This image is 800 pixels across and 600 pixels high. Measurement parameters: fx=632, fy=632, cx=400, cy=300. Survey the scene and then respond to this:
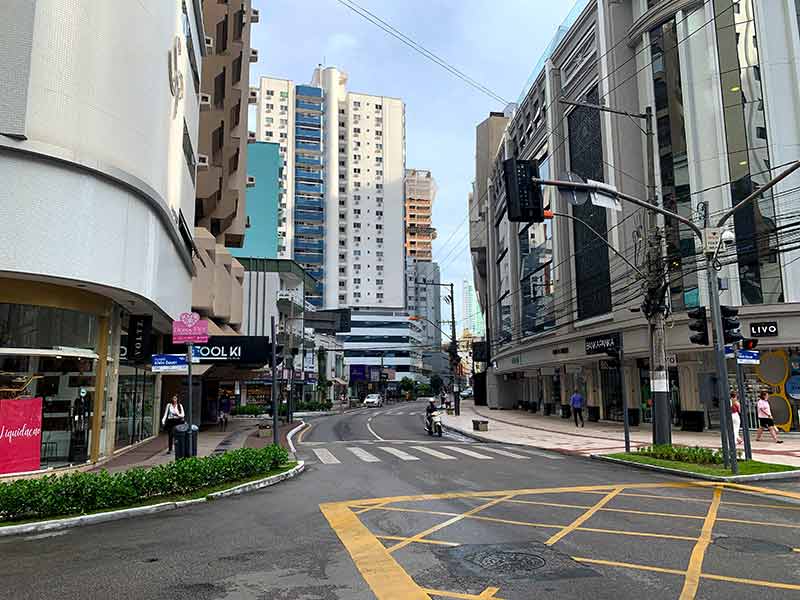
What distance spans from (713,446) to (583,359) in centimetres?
1287

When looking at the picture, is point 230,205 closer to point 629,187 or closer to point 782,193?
point 629,187

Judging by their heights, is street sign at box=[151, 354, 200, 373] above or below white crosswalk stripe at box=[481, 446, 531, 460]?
above

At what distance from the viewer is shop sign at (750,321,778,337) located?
77.0 feet

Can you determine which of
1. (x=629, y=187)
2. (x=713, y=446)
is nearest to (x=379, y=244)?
(x=629, y=187)

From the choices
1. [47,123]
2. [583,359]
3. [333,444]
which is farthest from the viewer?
[583,359]

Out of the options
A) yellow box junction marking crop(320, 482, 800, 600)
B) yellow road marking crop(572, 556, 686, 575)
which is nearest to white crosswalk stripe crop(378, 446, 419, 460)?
yellow box junction marking crop(320, 482, 800, 600)

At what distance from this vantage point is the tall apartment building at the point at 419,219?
531 feet

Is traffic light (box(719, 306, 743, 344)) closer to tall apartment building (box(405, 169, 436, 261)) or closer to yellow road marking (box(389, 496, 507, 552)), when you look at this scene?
yellow road marking (box(389, 496, 507, 552))

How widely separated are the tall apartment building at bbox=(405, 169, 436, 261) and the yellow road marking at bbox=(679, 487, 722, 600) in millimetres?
152197

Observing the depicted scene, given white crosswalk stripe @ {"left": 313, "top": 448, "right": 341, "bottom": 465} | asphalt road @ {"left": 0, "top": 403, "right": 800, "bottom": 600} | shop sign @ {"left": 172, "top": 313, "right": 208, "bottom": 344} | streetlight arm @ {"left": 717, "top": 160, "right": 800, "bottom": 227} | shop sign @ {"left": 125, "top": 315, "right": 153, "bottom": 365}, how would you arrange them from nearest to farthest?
asphalt road @ {"left": 0, "top": 403, "right": 800, "bottom": 600} < streetlight arm @ {"left": 717, "top": 160, "right": 800, "bottom": 227} < shop sign @ {"left": 172, "top": 313, "right": 208, "bottom": 344} < white crosswalk stripe @ {"left": 313, "top": 448, "right": 341, "bottom": 465} < shop sign @ {"left": 125, "top": 315, "right": 153, "bottom": 365}

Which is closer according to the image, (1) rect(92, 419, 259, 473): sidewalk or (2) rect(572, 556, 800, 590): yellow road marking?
(2) rect(572, 556, 800, 590): yellow road marking

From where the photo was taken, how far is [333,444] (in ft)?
79.7

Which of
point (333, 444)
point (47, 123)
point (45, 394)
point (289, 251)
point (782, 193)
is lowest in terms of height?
point (333, 444)

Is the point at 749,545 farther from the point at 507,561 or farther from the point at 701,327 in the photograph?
the point at 701,327
